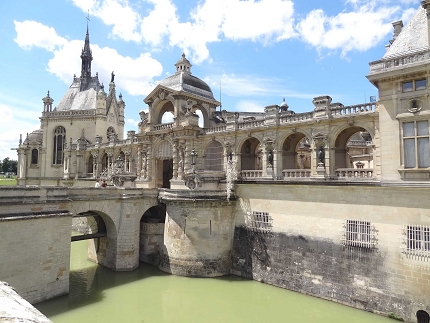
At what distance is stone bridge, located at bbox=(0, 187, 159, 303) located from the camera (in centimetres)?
1466

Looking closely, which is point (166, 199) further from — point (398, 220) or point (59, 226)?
point (398, 220)

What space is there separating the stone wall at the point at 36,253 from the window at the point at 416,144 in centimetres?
1784

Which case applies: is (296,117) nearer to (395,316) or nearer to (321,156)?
(321,156)

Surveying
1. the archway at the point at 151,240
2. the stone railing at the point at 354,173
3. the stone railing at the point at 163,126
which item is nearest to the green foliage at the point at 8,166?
the stone railing at the point at 163,126

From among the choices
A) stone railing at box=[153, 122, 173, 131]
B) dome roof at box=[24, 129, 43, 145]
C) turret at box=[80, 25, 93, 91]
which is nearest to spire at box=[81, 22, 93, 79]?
turret at box=[80, 25, 93, 91]

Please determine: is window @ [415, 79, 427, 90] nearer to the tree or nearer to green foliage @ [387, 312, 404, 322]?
green foliage @ [387, 312, 404, 322]

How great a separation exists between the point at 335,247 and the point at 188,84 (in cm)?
1778

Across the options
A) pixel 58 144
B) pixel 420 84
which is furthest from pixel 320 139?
pixel 58 144

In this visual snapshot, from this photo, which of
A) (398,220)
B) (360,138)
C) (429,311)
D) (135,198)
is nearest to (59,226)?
(135,198)

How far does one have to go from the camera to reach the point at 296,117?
20047 mm

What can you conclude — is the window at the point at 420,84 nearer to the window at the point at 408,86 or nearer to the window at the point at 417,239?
the window at the point at 408,86

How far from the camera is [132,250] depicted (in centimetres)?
2128

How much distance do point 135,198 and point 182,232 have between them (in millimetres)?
4266

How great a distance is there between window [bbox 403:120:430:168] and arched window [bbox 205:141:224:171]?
13038 mm
